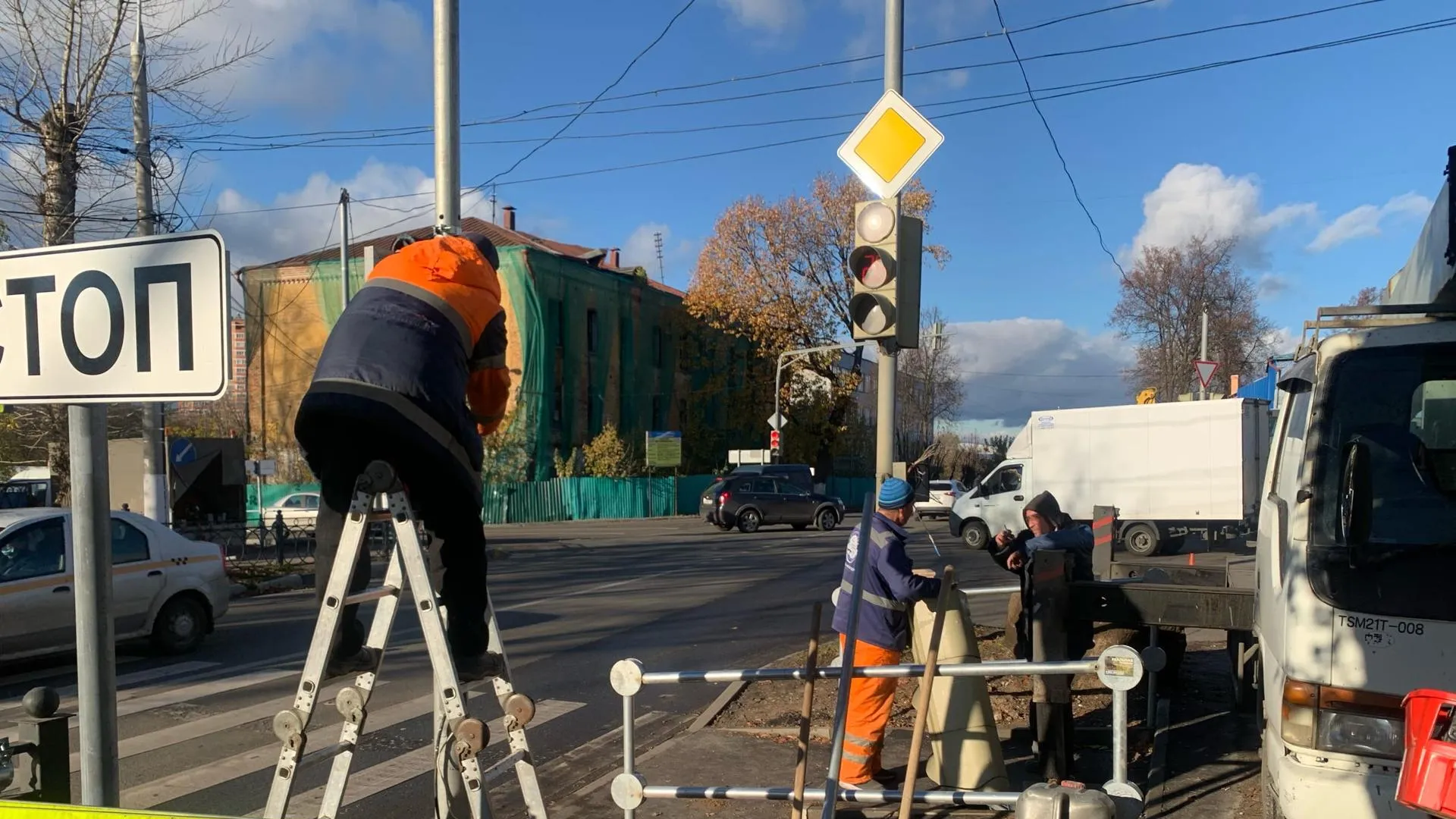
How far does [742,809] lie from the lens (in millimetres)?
5824

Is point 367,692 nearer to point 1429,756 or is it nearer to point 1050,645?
point 1429,756

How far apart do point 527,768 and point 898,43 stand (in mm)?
5438

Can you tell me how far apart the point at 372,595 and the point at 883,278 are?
3634 millimetres

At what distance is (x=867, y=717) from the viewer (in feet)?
18.9

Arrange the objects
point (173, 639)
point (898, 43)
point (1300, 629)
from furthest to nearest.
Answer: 1. point (173, 639)
2. point (898, 43)
3. point (1300, 629)

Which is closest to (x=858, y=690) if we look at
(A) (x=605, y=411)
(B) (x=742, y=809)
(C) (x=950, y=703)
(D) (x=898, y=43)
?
(C) (x=950, y=703)

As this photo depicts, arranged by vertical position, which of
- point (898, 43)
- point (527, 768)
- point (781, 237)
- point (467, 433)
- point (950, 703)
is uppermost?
point (781, 237)

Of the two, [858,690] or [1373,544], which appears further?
[858,690]

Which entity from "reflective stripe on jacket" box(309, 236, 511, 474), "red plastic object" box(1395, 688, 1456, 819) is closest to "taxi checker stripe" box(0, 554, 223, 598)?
"reflective stripe on jacket" box(309, 236, 511, 474)

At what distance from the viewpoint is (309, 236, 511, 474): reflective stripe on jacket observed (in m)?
2.82

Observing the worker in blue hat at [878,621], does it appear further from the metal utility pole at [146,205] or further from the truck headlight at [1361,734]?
the metal utility pole at [146,205]

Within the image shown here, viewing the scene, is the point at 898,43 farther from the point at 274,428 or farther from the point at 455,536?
the point at 274,428

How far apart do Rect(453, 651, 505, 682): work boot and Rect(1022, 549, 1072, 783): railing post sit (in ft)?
11.8

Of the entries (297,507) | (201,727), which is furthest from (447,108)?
(297,507)
